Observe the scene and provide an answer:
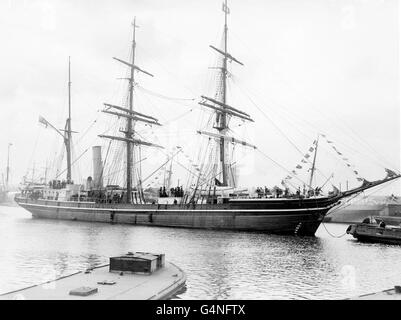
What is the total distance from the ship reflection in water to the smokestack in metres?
31.4

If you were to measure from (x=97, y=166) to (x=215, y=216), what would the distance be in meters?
30.8

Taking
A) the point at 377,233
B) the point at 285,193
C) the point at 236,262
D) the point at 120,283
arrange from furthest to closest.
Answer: the point at 285,193
the point at 377,233
the point at 236,262
the point at 120,283

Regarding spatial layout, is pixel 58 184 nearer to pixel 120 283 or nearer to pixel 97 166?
pixel 97 166

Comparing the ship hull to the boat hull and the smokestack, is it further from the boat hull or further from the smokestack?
the smokestack

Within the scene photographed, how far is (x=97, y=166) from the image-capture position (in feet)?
253

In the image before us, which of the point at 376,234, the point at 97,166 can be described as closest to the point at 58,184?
the point at 97,166

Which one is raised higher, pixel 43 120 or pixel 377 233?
pixel 43 120

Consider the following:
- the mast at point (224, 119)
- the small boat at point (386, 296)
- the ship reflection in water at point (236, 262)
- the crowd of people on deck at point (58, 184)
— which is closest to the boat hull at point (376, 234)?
the ship reflection in water at point (236, 262)

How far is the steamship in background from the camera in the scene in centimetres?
4862

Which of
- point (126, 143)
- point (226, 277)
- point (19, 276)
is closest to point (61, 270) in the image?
point (19, 276)

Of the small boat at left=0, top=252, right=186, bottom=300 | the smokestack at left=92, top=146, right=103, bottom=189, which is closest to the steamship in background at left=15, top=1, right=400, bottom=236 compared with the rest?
the smokestack at left=92, top=146, right=103, bottom=189
